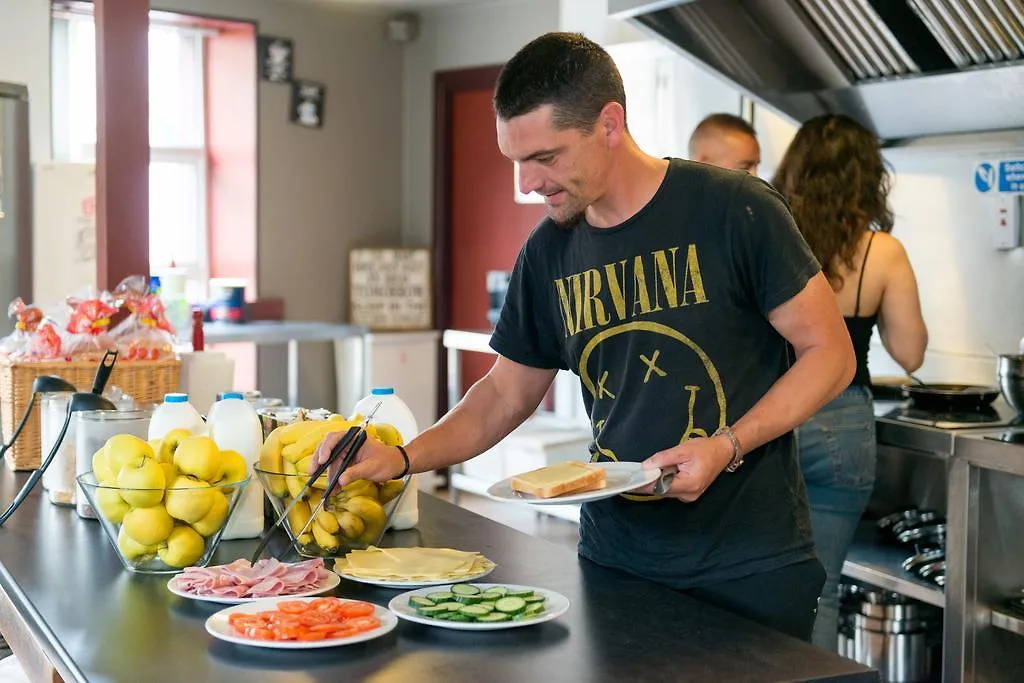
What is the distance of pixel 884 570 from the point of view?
3.36 metres


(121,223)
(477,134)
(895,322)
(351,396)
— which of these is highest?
(477,134)

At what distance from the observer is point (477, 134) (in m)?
7.27

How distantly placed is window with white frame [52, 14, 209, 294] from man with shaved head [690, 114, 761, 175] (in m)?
3.86

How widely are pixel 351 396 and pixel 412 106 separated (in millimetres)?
1815

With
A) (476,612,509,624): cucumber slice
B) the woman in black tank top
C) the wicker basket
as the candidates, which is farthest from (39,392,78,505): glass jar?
the woman in black tank top

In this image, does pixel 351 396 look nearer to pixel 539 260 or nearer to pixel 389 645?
pixel 539 260

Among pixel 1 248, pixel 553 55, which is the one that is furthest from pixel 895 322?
pixel 1 248

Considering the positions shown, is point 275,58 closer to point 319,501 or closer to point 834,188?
point 834,188

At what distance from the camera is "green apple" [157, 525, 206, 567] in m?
1.89

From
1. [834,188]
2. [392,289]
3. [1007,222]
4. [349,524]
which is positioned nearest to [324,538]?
[349,524]

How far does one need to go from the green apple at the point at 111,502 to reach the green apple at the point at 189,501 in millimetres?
73

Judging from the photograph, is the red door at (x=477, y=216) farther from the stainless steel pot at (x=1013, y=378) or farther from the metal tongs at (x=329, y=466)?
the metal tongs at (x=329, y=466)

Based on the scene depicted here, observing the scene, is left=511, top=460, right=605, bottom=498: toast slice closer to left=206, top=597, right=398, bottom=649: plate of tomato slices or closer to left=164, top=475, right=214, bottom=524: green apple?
left=206, top=597, right=398, bottom=649: plate of tomato slices

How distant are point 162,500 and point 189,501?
47mm
